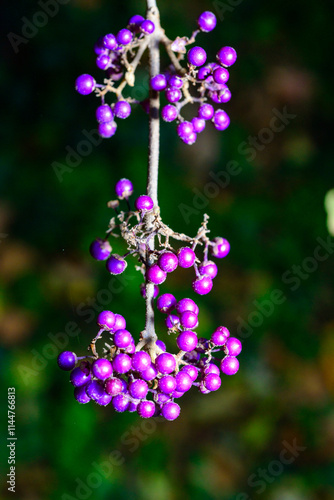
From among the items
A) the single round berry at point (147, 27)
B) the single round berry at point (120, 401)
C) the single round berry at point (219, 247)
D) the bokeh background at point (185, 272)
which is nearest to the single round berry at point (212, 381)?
the single round berry at point (120, 401)

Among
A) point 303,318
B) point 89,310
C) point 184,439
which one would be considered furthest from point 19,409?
point 303,318

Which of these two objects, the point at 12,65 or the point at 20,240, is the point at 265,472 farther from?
the point at 12,65

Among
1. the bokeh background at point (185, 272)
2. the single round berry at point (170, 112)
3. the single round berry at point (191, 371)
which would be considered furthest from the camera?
the bokeh background at point (185, 272)

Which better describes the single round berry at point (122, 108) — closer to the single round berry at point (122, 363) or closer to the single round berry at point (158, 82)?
the single round berry at point (158, 82)


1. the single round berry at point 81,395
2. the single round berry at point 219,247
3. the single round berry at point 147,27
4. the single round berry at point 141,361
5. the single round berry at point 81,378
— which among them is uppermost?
the single round berry at point 147,27

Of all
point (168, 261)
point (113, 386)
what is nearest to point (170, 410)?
point (113, 386)

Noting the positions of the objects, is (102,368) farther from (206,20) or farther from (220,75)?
(206,20)
